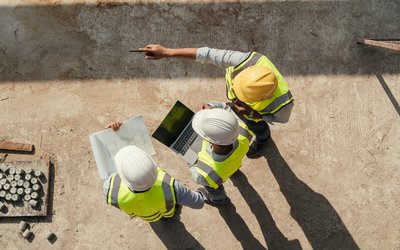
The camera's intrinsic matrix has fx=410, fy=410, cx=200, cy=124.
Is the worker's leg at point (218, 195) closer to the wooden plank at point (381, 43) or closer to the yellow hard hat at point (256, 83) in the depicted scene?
the yellow hard hat at point (256, 83)

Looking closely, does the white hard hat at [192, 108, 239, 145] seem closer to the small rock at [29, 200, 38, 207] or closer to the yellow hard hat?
the yellow hard hat

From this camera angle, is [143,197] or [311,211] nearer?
[143,197]

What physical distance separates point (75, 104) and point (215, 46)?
2.10 meters

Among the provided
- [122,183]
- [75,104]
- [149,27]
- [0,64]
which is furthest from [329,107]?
[0,64]

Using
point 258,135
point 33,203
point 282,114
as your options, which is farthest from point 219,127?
point 33,203

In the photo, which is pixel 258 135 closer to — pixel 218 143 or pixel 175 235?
pixel 218 143

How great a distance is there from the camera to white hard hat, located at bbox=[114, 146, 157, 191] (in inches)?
140

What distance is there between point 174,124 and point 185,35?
1.69 m

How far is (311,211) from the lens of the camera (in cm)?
524

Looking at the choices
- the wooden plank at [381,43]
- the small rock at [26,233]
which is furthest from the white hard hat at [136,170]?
the wooden plank at [381,43]

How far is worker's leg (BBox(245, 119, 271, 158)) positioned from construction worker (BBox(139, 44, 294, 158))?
15.7 inches

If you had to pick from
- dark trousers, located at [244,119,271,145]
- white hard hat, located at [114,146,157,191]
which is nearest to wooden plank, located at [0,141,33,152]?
white hard hat, located at [114,146,157,191]

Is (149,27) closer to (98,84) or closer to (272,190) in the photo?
(98,84)

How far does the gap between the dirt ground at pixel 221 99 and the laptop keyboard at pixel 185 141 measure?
1.96ft
